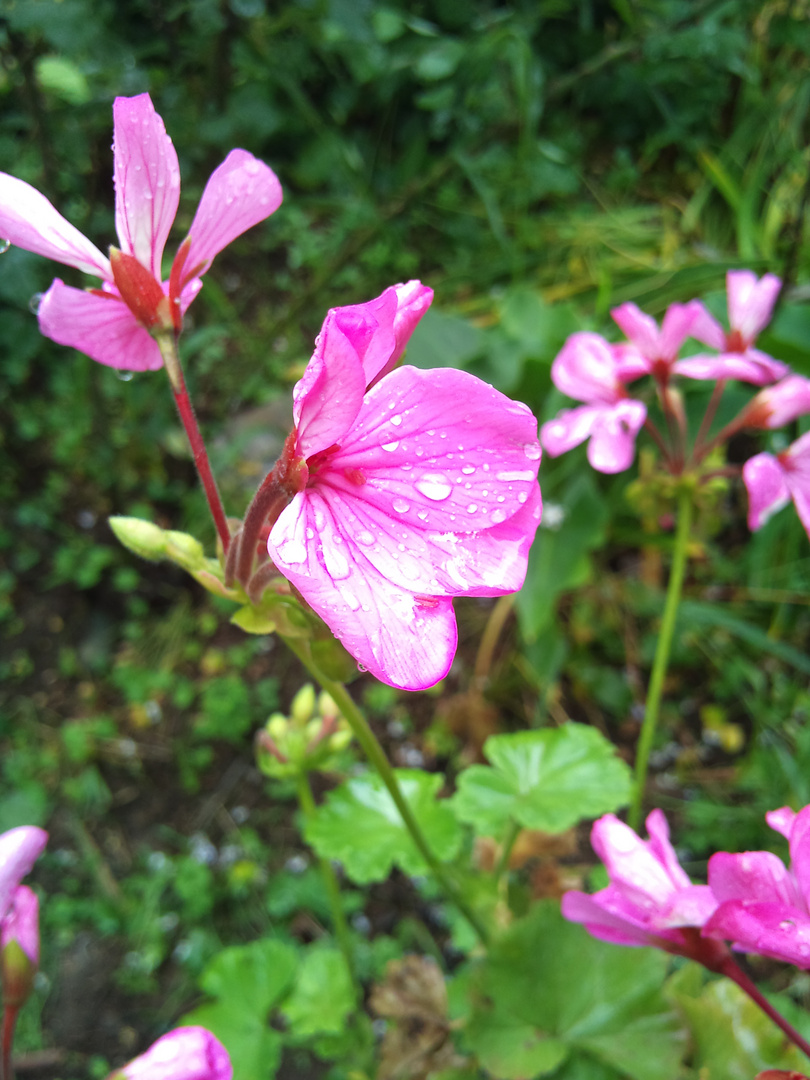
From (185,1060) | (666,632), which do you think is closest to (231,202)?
(185,1060)

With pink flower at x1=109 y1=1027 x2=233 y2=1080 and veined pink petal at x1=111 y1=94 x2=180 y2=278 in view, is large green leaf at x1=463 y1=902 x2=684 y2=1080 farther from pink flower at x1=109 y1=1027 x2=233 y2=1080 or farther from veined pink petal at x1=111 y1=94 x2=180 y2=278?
veined pink petal at x1=111 y1=94 x2=180 y2=278

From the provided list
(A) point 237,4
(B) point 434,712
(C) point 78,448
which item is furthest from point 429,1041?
(A) point 237,4

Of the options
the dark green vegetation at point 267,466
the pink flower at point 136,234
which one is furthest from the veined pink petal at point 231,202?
the dark green vegetation at point 267,466

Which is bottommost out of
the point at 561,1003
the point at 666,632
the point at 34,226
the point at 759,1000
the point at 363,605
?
the point at 561,1003

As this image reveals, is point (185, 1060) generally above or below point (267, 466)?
above

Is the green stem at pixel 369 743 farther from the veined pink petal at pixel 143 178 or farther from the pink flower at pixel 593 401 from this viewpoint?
the pink flower at pixel 593 401

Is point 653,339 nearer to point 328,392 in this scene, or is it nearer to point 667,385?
point 667,385

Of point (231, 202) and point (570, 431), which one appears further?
point (570, 431)

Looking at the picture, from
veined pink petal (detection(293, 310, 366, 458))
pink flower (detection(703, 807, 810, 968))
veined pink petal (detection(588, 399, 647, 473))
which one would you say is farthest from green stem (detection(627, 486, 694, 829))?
veined pink petal (detection(293, 310, 366, 458))
